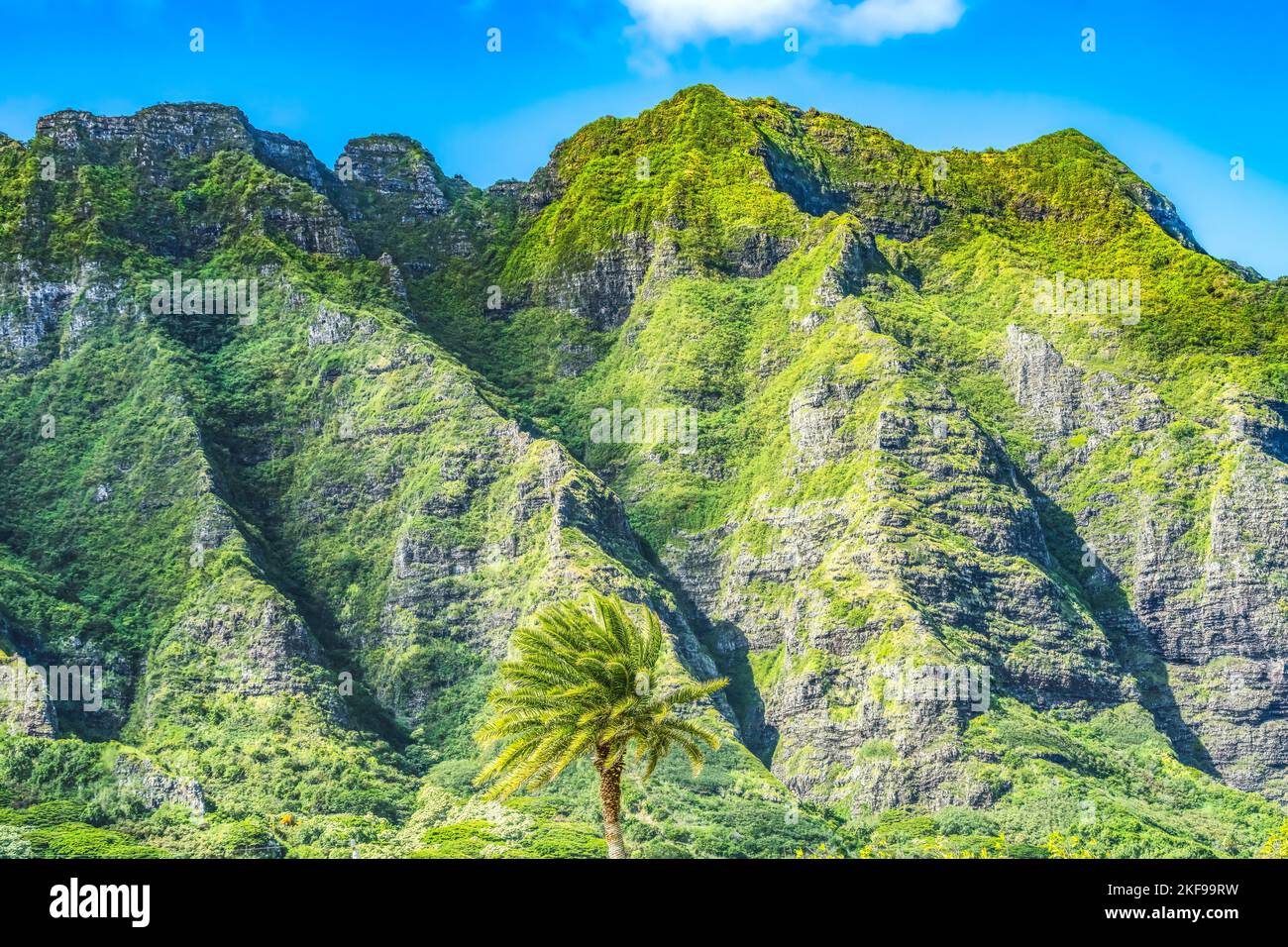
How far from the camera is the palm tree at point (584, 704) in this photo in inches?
3248

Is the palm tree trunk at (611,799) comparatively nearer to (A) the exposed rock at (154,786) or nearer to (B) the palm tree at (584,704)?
(B) the palm tree at (584,704)

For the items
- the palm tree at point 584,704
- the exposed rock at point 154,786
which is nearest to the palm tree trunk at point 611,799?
the palm tree at point 584,704

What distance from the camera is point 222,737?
18300 centimetres

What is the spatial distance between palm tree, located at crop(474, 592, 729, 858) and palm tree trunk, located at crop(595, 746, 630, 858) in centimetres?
6

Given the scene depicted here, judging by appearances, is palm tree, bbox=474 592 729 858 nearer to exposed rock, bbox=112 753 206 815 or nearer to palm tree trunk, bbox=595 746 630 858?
palm tree trunk, bbox=595 746 630 858

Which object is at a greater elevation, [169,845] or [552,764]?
[552,764]

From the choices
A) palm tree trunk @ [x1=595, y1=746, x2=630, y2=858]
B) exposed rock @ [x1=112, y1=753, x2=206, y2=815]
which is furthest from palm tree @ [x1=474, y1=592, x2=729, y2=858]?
exposed rock @ [x1=112, y1=753, x2=206, y2=815]

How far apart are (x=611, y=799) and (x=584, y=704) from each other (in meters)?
4.71

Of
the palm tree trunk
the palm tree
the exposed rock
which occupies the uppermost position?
the palm tree

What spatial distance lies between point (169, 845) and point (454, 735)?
41.9 meters

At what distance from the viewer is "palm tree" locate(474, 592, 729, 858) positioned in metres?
82.5
